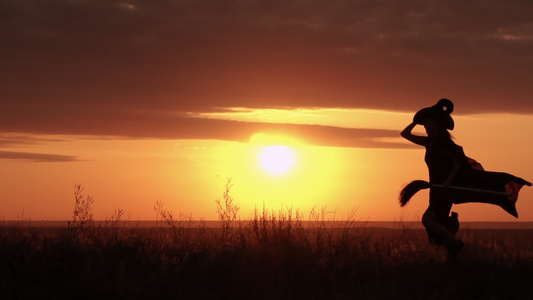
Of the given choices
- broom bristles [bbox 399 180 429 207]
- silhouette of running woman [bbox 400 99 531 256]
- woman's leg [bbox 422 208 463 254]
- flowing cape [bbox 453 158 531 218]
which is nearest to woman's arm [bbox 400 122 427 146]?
silhouette of running woman [bbox 400 99 531 256]

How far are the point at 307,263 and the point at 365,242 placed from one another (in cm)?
184

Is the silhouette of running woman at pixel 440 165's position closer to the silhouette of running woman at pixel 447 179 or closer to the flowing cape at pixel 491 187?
the silhouette of running woman at pixel 447 179

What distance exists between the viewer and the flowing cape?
11.3 m

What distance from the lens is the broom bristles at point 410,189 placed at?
1170cm

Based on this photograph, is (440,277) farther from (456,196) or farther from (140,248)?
(140,248)

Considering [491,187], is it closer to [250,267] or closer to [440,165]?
[440,165]

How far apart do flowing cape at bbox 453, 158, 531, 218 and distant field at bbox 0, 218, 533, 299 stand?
37.9 inches

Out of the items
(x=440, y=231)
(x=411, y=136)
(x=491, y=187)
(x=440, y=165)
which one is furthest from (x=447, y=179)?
(x=411, y=136)

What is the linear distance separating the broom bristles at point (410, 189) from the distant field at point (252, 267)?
32.8 inches

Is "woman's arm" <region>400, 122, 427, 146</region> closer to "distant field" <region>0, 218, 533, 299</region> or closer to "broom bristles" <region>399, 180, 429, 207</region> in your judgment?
"broom bristles" <region>399, 180, 429, 207</region>

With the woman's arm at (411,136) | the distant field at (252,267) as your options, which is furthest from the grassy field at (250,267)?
the woman's arm at (411,136)

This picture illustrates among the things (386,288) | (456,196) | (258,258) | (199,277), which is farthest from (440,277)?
(199,277)

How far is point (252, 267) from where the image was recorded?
1021cm

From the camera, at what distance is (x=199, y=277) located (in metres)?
9.91
